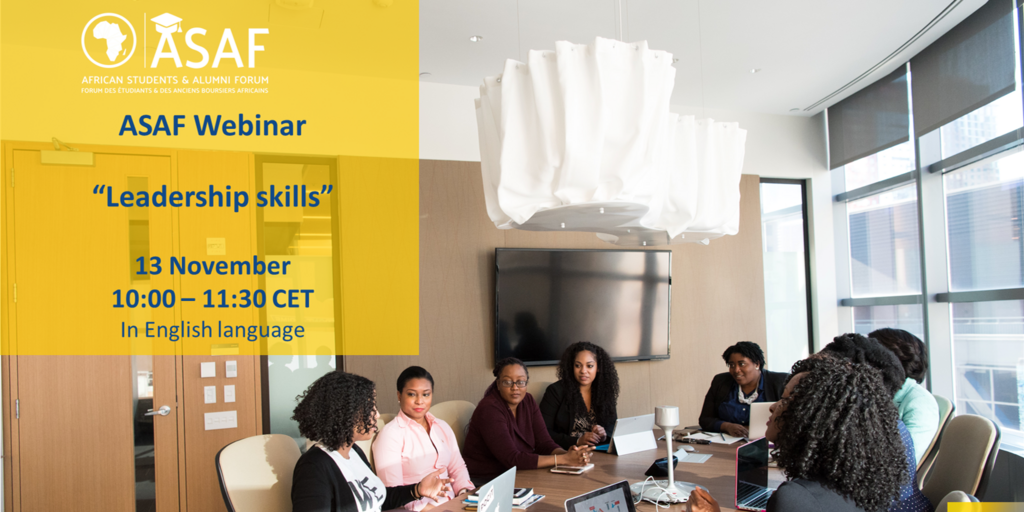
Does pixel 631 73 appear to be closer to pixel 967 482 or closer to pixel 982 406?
pixel 967 482

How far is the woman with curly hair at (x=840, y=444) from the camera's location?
155 centimetres

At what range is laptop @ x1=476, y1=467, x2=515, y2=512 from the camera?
5.60 feet

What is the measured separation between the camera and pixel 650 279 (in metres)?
4.88

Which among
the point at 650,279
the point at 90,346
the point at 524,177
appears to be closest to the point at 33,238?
the point at 90,346

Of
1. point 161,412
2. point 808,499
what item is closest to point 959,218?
point 808,499

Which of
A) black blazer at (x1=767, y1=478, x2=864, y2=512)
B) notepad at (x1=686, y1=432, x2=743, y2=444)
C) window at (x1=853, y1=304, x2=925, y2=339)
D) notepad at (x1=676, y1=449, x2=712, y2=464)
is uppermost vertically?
window at (x1=853, y1=304, x2=925, y2=339)

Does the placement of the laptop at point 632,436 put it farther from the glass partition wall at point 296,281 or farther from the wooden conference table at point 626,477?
the glass partition wall at point 296,281

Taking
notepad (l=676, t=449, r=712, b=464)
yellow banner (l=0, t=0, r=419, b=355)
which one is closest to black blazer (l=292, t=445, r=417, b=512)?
notepad (l=676, t=449, r=712, b=464)

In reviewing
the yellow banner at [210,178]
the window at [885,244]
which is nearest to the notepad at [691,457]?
the yellow banner at [210,178]

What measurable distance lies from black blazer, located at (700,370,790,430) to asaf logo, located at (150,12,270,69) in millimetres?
3434

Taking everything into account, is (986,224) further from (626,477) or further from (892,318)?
(626,477)

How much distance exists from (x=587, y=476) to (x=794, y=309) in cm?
370

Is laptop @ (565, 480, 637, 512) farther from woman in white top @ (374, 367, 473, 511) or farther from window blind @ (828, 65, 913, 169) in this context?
window blind @ (828, 65, 913, 169)

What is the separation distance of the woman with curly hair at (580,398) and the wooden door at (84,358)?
2.33 m
